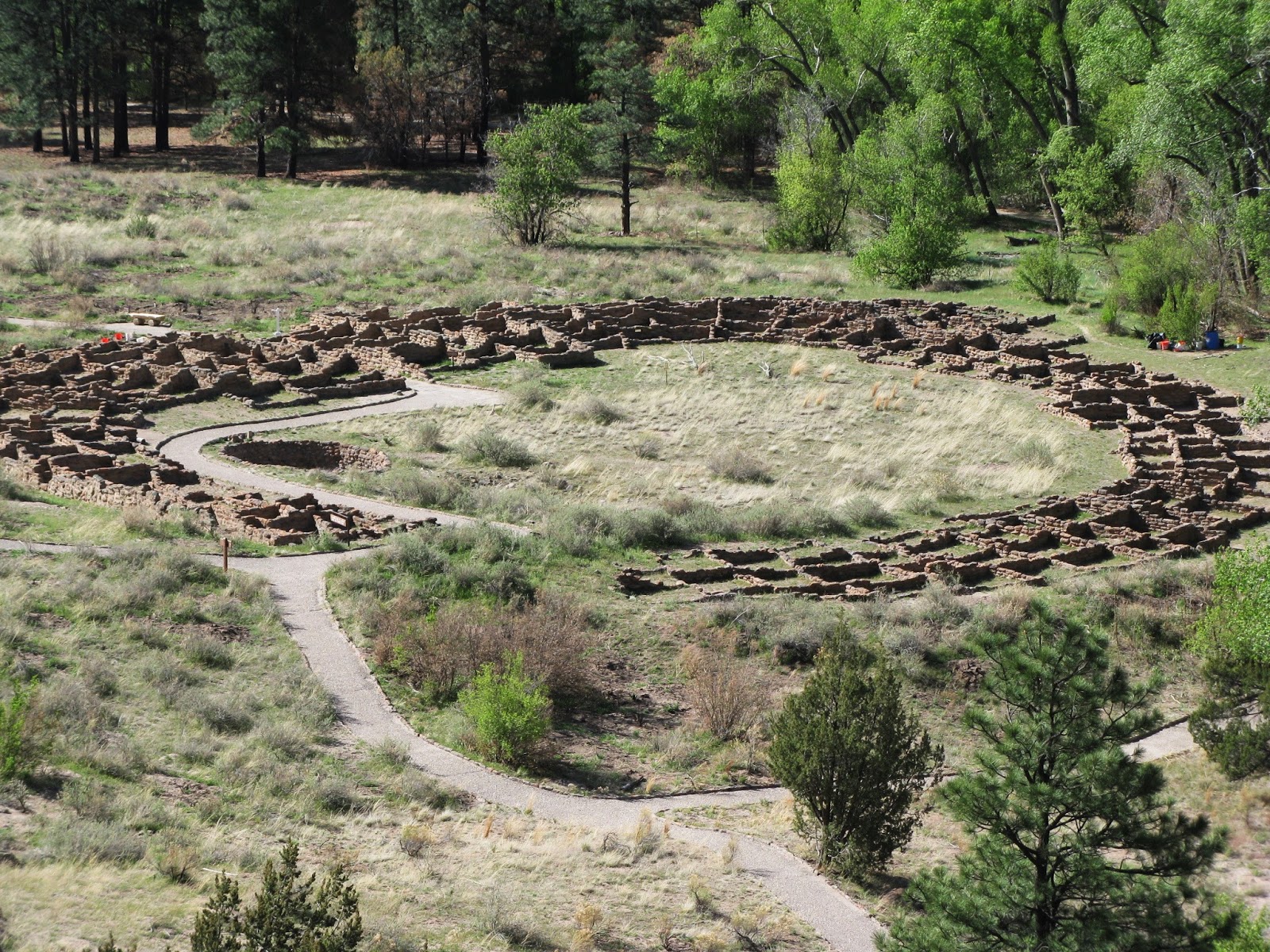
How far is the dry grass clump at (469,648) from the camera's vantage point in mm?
20562

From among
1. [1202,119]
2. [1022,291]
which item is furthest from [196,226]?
[1202,119]

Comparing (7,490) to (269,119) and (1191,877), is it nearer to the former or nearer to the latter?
(1191,877)

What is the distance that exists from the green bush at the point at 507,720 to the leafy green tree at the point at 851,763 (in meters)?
3.47

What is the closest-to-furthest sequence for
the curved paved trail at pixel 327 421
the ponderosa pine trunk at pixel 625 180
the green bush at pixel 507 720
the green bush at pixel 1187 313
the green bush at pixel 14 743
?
the green bush at pixel 14 743
the green bush at pixel 507 720
the curved paved trail at pixel 327 421
the green bush at pixel 1187 313
the ponderosa pine trunk at pixel 625 180

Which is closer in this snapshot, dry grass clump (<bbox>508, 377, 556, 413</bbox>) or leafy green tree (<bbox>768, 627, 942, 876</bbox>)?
leafy green tree (<bbox>768, 627, 942, 876</bbox>)

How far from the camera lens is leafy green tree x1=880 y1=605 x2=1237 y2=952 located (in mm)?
12250

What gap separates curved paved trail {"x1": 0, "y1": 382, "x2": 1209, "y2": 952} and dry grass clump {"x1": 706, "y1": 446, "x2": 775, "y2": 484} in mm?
7084

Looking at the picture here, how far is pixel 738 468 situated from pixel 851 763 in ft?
54.0

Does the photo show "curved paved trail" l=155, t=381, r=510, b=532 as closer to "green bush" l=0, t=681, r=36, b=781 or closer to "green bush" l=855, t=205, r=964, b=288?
"green bush" l=0, t=681, r=36, b=781

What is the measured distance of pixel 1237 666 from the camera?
2073cm

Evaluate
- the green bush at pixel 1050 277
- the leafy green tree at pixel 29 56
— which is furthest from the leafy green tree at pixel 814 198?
the leafy green tree at pixel 29 56

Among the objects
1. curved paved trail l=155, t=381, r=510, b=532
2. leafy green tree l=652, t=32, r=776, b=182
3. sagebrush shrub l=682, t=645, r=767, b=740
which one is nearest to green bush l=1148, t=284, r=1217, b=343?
curved paved trail l=155, t=381, r=510, b=532

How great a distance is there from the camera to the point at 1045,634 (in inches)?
509

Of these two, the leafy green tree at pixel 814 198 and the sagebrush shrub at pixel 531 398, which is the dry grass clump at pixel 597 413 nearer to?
the sagebrush shrub at pixel 531 398
